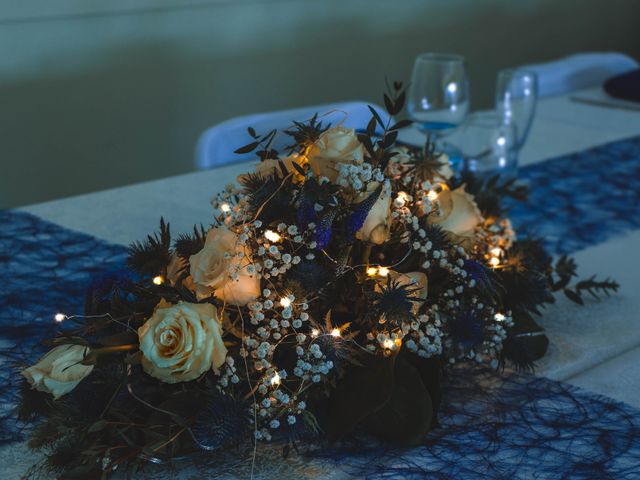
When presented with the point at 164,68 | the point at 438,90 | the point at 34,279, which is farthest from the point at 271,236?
the point at 164,68

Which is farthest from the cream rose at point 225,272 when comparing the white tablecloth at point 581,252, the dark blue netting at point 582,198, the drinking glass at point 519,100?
the drinking glass at point 519,100

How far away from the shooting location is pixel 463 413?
89 centimetres

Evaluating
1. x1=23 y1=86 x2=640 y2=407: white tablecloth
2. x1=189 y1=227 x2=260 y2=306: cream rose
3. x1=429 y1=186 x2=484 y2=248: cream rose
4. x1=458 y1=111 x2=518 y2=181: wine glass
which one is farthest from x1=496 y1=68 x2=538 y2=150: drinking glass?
x1=189 y1=227 x2=260 y2=306: cream rose

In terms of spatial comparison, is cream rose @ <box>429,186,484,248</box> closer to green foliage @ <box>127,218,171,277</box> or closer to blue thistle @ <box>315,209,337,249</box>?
blue thistle @ <box>315,209,337,249</box>

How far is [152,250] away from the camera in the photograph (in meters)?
0.90

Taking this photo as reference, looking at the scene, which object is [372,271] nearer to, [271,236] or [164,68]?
[271,236]

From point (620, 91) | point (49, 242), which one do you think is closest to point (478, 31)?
point (620, 91)

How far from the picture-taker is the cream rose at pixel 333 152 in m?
0.88

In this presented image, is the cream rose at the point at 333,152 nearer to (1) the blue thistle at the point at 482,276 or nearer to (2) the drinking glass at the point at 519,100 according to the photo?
(1) the blue thistle at the point at 482,276

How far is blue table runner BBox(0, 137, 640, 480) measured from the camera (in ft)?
2.64

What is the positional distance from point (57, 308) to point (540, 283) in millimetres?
577

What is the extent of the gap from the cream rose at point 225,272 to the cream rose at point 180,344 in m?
0.05

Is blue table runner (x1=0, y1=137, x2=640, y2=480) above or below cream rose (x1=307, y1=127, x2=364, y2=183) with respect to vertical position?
below

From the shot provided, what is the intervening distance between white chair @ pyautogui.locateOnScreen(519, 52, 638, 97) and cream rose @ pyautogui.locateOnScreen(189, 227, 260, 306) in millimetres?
1948
